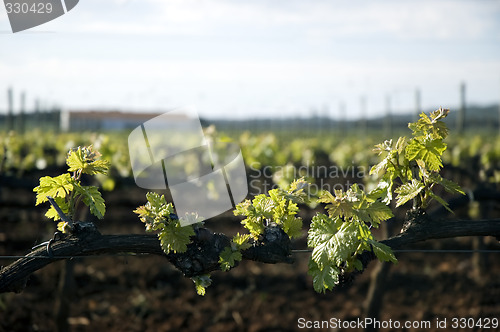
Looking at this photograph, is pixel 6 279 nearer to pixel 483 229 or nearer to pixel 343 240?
pixel 343 240

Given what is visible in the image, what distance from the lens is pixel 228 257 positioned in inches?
69.4

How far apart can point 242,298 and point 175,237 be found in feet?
11.9

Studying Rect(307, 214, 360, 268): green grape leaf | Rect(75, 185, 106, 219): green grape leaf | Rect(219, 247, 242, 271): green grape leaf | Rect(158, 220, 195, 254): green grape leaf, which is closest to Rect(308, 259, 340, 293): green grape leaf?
Rect(307, 214, 360, 268): green grape leaf

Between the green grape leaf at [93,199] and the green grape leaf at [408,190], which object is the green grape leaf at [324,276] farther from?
the green grape leaf at [93,199]

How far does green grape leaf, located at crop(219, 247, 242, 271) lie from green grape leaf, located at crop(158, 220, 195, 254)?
0.13m

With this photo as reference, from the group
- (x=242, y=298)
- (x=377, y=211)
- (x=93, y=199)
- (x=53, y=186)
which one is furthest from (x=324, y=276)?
(x=242, y=298)

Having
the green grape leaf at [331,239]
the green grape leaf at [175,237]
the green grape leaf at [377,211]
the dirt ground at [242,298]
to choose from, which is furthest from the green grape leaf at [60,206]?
the dirt ground at [242,298]

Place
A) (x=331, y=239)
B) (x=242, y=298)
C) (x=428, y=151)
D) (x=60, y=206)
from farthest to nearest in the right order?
1. (x=242, y=298)
2. (x=60, y=206)
3. (x=428, y=151)
4. (x=331, y=239)

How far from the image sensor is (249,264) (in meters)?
6.21

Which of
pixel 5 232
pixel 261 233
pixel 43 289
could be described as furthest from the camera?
pixel 5 232

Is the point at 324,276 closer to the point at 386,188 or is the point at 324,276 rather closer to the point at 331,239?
the point at 331,239

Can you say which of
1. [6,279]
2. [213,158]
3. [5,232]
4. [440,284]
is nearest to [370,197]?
[6,279]

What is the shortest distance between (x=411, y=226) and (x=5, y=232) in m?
6.97

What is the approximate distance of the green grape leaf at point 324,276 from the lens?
1.65 m
